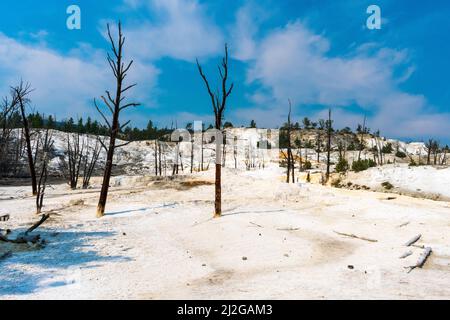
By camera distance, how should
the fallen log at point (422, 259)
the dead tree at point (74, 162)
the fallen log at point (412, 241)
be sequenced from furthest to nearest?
1. the dead tree at point (74, 162)
2. the fallen log at point (412, 241)
3. the fallen log at point (422, 259)

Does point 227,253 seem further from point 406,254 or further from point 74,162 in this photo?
point 74,162

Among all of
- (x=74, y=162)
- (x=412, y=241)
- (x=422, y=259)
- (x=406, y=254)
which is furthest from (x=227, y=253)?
(x=74, y=162)

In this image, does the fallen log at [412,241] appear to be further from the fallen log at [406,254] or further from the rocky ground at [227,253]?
the fallen log at [406,254]

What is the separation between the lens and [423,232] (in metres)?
14.0

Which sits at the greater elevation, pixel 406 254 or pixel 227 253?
pixel 406 254

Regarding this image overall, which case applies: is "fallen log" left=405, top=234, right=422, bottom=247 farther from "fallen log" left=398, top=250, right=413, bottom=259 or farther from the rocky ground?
"fallen log" left=398, top=250, right=413, bottom=259

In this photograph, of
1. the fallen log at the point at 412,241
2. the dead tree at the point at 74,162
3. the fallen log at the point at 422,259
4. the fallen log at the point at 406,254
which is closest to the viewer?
→ the fallen log at the point at 422,259

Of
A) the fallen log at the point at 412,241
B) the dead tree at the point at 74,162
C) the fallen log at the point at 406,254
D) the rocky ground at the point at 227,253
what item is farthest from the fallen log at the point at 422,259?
the dead tree at the point at 74,162

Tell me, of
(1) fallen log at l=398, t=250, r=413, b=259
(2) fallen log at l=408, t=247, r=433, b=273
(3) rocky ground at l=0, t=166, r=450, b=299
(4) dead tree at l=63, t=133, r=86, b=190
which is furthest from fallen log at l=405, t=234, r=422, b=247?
(4) dead tree at l=63, t=133, r=86, b=190

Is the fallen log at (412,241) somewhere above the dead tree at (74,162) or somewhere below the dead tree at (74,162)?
below

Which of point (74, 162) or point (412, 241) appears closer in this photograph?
point (412, 241)
